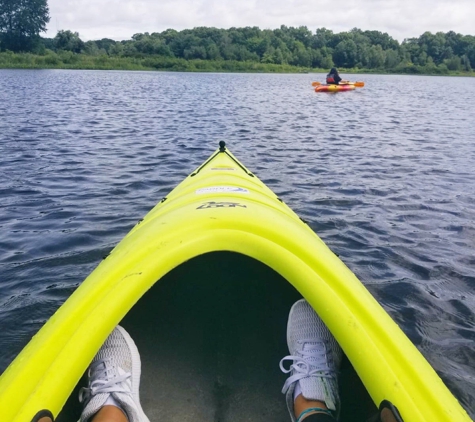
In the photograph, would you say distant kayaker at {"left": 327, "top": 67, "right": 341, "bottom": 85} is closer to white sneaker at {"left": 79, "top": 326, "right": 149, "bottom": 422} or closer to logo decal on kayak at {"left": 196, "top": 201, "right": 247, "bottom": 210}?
logo decal on kayak at {"left": 196, "top": 201, "right": 247, "bottom": 210}

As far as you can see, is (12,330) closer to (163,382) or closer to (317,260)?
(163,382)

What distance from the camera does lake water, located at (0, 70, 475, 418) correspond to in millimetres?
4031

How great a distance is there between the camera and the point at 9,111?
1569cm

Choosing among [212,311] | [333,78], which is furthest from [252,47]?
[212,311]

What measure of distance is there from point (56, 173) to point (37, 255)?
142 inches

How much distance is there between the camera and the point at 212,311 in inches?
120

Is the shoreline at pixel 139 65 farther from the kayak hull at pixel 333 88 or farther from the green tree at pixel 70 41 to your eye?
the kayak hull at pixel 333 88

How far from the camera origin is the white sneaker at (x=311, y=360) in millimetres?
2207

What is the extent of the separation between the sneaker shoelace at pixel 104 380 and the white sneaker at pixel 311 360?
2.60 ft

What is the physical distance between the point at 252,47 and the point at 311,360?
9578 cm

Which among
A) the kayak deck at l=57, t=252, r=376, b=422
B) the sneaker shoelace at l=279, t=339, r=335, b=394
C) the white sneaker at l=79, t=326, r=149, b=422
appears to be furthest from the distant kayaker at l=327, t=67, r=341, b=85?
the white sneaker at l=79, t=326, r=149, b=422

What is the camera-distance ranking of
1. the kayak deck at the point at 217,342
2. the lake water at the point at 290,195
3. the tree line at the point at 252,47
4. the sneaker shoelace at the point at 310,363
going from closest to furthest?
the sneaker shoelace at the point at 310,363
the kayak deck at the point at 217,342
the lake water at the point at 290,195
the tree line at the point at 252,47

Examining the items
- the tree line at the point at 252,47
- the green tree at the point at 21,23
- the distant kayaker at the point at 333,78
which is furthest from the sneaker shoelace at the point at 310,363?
the green tree at the point at 21,23

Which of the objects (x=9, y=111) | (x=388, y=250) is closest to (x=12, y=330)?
(x=388, y=250)
